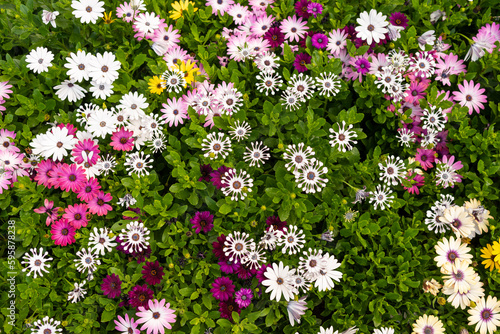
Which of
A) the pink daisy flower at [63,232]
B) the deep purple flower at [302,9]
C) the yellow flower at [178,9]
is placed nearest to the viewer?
the pink daisy flower at [63,232]

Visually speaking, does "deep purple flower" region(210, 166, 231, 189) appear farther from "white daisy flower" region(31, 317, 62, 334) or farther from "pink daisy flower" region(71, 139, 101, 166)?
"white daisy flower" region(31, 317, 62, 334)

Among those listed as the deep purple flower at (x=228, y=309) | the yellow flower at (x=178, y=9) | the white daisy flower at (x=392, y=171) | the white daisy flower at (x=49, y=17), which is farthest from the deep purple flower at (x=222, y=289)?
the white daisy flower at (x=49, y=17)

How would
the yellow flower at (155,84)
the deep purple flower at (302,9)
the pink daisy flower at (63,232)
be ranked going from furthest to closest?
the deep purple flower at (302,9)
the yellow flower at (155,84)
the pink daisy flower at (63,232)

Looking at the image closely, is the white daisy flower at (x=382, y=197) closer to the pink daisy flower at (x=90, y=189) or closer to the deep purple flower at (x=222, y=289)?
the deep purple flower at (x=222, y=289)

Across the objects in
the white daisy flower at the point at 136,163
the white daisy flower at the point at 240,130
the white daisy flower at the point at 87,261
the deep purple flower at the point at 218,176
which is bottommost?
the white daisy flower at the point at 87,261

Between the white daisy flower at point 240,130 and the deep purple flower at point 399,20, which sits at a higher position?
the deep purple flower at point 399,20

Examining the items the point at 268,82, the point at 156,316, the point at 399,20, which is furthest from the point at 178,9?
the point at 156,316

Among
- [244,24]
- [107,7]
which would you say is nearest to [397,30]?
[244,24]

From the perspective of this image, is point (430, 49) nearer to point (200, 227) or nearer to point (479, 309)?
point (479, 309)
